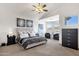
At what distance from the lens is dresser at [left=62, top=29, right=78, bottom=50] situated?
428 cm

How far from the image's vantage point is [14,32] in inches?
188

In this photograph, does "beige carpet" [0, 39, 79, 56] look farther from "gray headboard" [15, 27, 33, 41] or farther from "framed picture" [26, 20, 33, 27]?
"framed picture" [26, 20, 33, 27]

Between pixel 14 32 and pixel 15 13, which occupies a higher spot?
pixel 15 13

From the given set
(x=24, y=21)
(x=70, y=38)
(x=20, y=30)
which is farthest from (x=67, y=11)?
(x=20, y=30)

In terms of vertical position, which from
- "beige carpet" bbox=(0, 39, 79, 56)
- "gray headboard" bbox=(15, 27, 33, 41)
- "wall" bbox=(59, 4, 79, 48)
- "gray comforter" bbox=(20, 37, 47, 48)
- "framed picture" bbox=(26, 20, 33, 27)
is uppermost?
"wall" bbox=(59, 4, 79, 48)

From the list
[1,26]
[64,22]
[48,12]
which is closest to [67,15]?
[64,22]

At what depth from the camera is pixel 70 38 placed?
4.52 metres

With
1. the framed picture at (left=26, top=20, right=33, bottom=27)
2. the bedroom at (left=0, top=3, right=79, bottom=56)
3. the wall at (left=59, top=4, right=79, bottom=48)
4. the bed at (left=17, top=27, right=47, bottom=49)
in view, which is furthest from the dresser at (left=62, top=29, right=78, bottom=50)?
the framed picture at (left=26, top=20, right=33, bottom=27)

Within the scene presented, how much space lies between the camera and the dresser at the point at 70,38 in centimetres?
428

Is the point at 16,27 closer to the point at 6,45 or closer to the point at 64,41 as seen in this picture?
the point at 6,45

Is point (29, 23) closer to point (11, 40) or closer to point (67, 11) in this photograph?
point (11, 40)

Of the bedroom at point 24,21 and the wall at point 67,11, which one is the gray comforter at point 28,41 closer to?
the bedroom at point 24,21

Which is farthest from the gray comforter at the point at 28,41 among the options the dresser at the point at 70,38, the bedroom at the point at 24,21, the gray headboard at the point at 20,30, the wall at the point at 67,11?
the wall at the point at 67,11

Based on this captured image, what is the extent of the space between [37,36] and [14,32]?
125 cm
